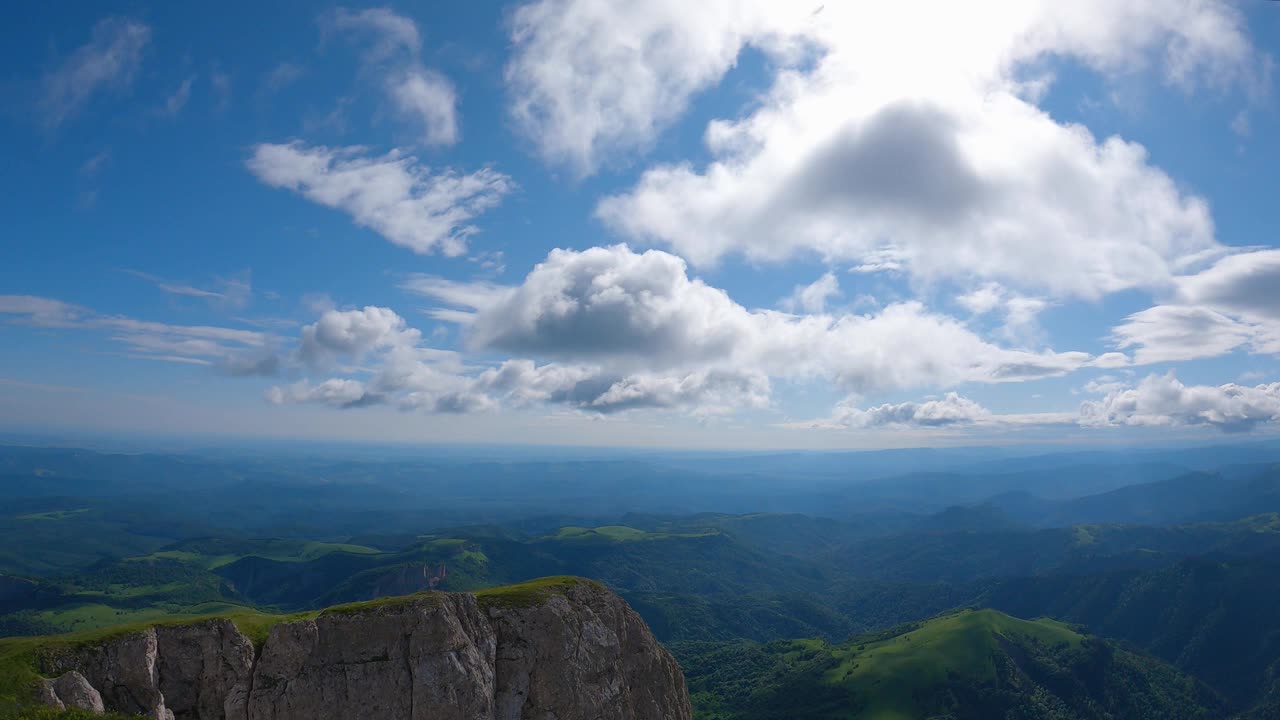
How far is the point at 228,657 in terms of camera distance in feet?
Result: 133

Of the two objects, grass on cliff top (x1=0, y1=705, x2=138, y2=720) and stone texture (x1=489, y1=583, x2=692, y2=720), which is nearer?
grass on cliff top (x1=0, y1=705, x2=138, y2=720)

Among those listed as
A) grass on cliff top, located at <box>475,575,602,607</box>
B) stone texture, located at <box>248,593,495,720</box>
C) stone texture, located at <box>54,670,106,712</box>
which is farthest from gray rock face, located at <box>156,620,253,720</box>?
grass on cliff top, located at <box>475,575,602,607</box>

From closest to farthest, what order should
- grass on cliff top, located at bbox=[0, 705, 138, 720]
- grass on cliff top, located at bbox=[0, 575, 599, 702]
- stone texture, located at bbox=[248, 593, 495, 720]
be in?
grass on cliff top, located at bbox=[0, 705, 138, 720] < grass on cliff top, located at bbox=[0, 575, 599, 702] < stone texture, located at bbox=[248, 593, 495, 720]

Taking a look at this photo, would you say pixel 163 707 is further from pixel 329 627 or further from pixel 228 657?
pixel 329 627

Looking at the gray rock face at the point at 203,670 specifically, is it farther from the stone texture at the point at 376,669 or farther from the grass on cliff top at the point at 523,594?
the grass on cliff top at the point at 523,594

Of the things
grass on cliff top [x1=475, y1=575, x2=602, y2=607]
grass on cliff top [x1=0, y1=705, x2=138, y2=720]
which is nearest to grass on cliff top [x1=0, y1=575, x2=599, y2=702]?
grass on cliff top [x1=475, y1=575, x2=602, y2=607]

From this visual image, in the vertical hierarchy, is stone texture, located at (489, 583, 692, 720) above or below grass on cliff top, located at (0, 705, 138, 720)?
below

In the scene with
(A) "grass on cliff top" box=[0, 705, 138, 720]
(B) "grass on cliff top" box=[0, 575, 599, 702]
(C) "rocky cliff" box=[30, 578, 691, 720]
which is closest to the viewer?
(A) "grass on cliff top" box=[0, 705, 138, 720]

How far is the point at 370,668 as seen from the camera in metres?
40.6

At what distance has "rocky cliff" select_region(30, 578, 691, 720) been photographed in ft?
126

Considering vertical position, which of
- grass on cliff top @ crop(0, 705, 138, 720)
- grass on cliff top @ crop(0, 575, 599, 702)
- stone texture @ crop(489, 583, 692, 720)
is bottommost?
stone texture @ crop(489, 583, 692, 720)

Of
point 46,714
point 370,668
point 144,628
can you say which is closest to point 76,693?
point 46,714

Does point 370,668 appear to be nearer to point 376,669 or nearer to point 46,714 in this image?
point 376,669

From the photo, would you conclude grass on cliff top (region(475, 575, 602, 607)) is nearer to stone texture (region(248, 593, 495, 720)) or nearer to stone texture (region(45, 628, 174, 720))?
stone texture (region(248, 593, 495, 720))
